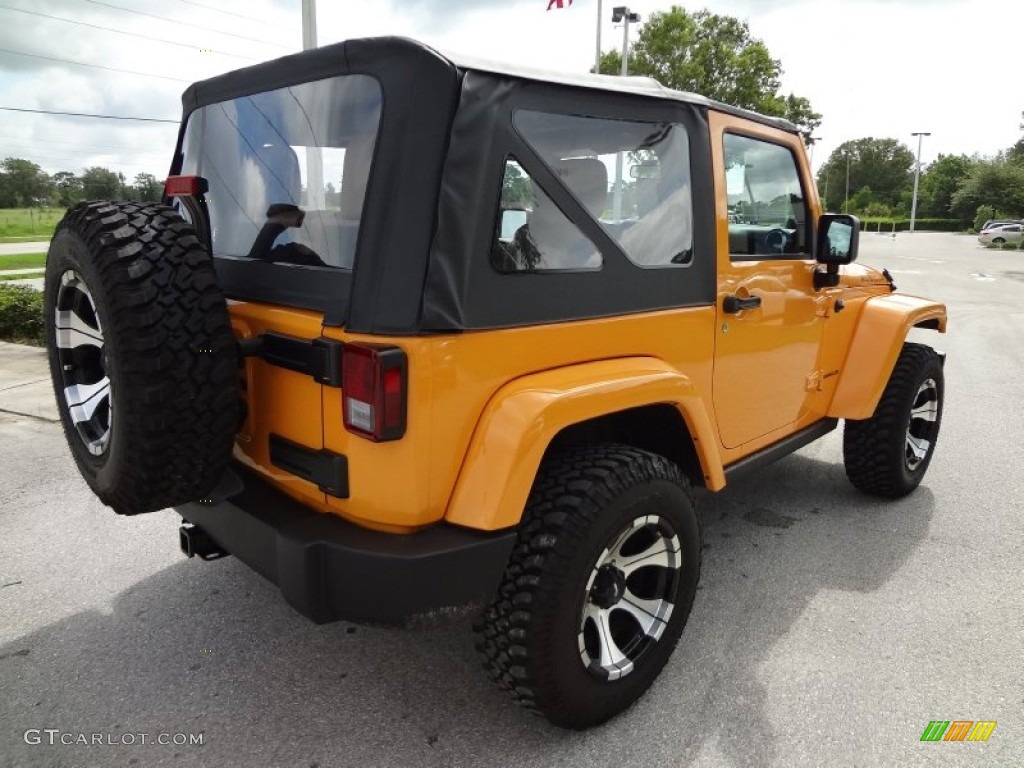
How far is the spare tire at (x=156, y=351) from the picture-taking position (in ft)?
6.16

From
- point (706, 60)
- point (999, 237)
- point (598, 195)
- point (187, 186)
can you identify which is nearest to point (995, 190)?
point (999, 237)

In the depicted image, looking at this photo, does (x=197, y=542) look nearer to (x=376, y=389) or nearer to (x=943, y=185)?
(x=376, y=389)

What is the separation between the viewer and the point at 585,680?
6.99ft

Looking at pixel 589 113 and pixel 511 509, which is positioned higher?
pixel 589 113

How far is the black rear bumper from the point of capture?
184 cm

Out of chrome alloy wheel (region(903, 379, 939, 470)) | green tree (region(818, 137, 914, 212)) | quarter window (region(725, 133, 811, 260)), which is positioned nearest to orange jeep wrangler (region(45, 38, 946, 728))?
quarter window (region(725, 133, 811, 260))

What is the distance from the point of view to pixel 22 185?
3941 cm

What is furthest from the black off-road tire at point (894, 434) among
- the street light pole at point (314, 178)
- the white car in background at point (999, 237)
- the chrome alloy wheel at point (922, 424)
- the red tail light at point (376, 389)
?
the white car in background at point (999, 237)

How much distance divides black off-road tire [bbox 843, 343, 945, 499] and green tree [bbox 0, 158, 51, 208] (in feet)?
144

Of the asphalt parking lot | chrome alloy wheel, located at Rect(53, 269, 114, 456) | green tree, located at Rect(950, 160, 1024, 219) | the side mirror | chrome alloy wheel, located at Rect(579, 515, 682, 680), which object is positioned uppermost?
green tree, located at Rect(950, 160, 1024, 219)

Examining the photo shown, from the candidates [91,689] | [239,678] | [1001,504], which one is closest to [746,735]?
[239,678]

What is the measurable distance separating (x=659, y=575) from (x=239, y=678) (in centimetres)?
150

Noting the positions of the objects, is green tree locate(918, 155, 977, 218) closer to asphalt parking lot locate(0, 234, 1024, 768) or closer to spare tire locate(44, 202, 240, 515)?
asphalt parking lot locate(0, 234, 1024, 768)

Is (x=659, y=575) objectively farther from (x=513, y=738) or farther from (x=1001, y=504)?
(x=1001, y=504)
